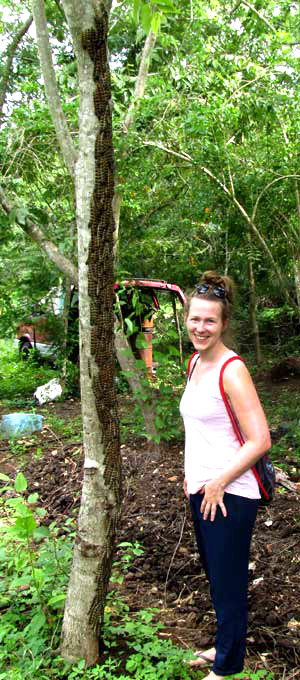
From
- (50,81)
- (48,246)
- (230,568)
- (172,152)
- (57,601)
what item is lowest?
(57,601)

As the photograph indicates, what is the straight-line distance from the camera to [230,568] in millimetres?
2227

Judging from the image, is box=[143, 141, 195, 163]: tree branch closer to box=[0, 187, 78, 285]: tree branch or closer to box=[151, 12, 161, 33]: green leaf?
box=[0, 187, 78, 285]: tree branch

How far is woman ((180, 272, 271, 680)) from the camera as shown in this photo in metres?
2.12

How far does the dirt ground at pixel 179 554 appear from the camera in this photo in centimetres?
280

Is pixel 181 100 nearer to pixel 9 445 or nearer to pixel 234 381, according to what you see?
pixel 9 445

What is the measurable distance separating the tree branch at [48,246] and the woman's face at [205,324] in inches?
102

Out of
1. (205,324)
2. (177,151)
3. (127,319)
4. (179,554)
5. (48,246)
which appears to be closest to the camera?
(205,324)

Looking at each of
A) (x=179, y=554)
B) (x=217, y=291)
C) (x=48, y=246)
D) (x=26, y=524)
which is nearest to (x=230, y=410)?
(x=217, y=291)

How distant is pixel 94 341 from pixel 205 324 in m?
0.46

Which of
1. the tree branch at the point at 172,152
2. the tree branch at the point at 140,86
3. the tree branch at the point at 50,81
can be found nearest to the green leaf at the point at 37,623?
the tree branch at the point at 50,81

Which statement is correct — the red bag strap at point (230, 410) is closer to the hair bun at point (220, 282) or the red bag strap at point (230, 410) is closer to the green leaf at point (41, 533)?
the hair bun at point (220, 282)

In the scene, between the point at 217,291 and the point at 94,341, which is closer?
the point at 94,341

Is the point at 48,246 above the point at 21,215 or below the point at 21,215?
below

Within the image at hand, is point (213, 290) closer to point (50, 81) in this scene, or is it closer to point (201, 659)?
point (201, 659)
